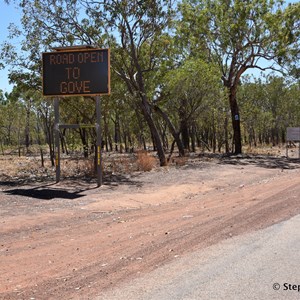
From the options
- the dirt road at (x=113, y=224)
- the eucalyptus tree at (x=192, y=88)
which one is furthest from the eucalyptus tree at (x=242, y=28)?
the dirt road at (x=113, y=224)

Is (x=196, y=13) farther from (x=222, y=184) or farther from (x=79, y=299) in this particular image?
(x=79, y=299)

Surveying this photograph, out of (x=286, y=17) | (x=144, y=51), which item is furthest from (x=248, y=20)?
(x=144, y=51)

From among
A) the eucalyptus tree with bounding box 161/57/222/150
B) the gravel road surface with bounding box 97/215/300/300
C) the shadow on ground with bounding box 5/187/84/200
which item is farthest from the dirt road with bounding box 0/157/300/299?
the eucalyptus tree with bounding box 161/57/222/150

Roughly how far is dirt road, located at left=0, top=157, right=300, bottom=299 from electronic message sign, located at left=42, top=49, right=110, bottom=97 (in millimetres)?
3370

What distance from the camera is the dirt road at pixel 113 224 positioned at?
19.0ft

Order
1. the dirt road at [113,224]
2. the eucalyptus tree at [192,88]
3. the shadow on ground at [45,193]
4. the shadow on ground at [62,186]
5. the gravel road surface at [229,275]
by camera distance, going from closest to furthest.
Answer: the gravel road surface at [229,275] → the dirt road at [113,224] → the shadow on ground at [45,193] → the shadow on ground at [62,186] → the eucalyptus tree at [192,88]

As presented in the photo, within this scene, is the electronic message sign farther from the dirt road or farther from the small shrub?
the small shrub

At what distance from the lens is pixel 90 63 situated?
48.8 ft

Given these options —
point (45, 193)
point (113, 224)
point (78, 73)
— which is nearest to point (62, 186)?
point (45, 193)

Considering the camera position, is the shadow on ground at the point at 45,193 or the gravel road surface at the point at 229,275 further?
the shadow on ground at the point at 45,193

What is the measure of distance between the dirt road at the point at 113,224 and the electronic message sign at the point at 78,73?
3.37 metres

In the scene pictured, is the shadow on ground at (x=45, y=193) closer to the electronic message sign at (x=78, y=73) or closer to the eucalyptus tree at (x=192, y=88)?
the electronic message sign at (x=78, y=73)

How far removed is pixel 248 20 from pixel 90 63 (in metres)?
16.8

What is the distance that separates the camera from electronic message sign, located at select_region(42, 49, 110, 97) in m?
14.8
